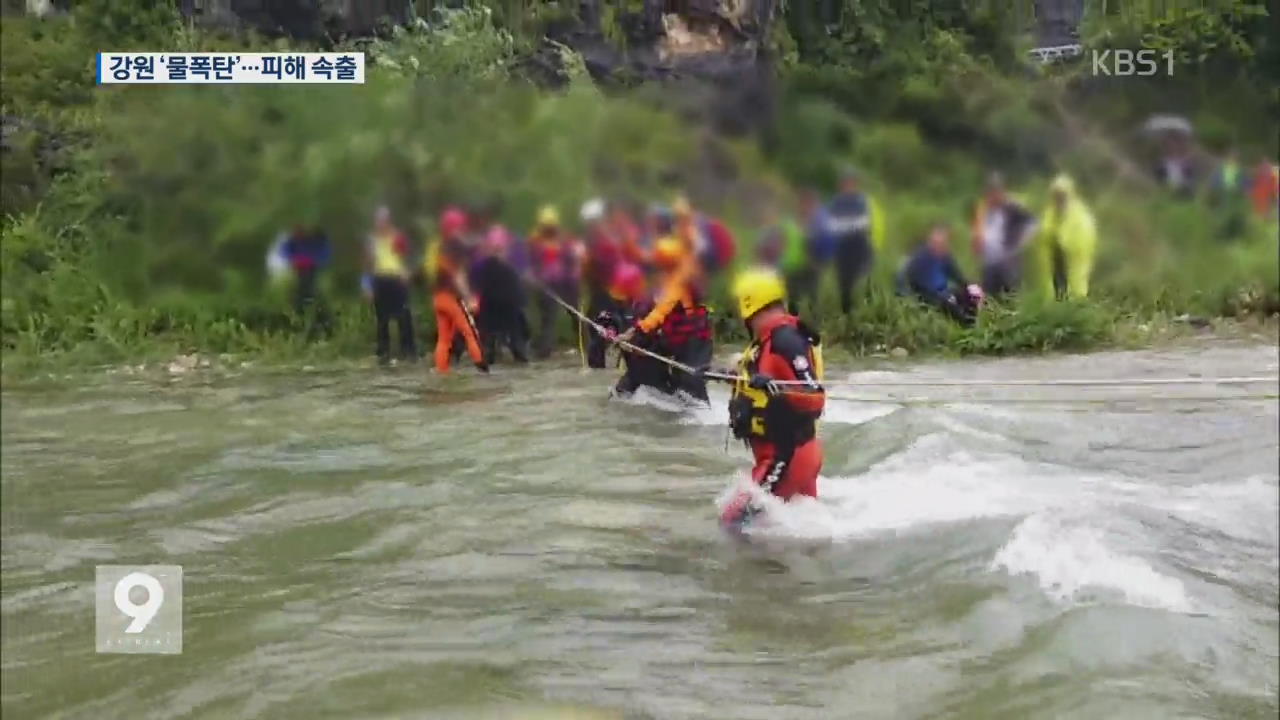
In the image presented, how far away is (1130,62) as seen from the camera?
1.42m

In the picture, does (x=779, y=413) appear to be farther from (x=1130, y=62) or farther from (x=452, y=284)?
(x=1130, y=62)

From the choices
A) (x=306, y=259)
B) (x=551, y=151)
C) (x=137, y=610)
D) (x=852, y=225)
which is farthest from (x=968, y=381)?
(x=137, y=610)

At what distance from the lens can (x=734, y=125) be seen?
1468mm

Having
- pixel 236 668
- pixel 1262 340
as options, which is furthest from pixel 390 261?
pixel 1262 340

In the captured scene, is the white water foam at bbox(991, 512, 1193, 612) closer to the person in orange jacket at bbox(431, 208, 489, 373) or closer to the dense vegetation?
the dense vegetation

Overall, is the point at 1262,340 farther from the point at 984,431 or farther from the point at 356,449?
the point at 356,449

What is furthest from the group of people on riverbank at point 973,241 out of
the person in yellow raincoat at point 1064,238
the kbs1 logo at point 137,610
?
the kbs1 logo at point 137,610

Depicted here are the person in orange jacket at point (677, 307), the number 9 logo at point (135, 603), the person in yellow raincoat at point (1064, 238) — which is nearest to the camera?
the person in yellow raincoat at point (1064, 238)

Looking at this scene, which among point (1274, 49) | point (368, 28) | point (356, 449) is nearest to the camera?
point (1274, 49)

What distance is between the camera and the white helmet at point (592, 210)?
1.50 m

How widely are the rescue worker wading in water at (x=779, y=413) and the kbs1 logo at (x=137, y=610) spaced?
2.73 ft

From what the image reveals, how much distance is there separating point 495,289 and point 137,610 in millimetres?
726

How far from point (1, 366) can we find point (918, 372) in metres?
1.29

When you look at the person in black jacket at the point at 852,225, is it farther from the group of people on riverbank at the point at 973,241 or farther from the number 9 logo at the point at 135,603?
the number 9 logo at the point at 135,603
